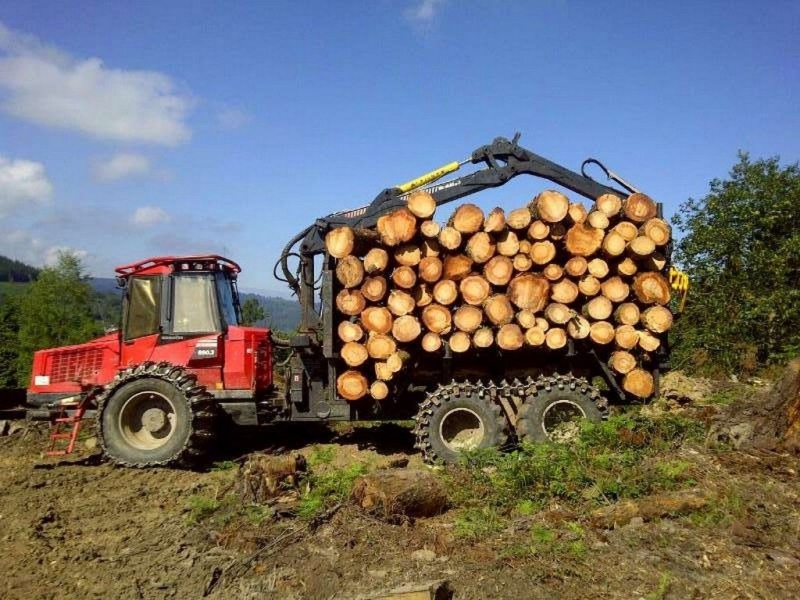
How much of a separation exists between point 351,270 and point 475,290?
152 centimetres

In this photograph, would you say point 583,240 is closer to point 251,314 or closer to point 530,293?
point 530,293

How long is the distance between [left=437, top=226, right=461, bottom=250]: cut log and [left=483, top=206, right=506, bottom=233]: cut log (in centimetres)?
37

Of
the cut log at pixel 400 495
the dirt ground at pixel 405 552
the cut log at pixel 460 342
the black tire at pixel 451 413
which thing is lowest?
the dirt ground at pixel 405 552

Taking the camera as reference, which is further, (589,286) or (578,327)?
(589,286)

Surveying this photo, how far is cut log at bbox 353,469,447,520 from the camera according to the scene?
17.2ft

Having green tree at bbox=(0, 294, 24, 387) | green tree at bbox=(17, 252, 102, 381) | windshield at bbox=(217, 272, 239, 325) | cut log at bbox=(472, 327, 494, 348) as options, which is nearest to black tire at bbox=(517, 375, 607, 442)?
cut log at bbox=(472, 327, 494, 348)

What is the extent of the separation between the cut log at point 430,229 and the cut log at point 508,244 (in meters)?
0.78

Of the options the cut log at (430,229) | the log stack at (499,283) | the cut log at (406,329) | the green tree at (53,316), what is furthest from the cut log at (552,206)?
the green tree at (53,316)

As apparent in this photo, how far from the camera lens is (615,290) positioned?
759 cm

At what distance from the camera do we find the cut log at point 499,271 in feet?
24.5

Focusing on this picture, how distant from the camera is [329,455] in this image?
26.6 ft

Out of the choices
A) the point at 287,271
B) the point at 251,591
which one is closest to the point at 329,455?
the point at 287,271

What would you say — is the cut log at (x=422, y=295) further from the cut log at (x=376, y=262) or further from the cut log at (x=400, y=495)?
the cut log at (x=400, y=495)

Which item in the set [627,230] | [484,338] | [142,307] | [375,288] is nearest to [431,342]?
[484,338]
